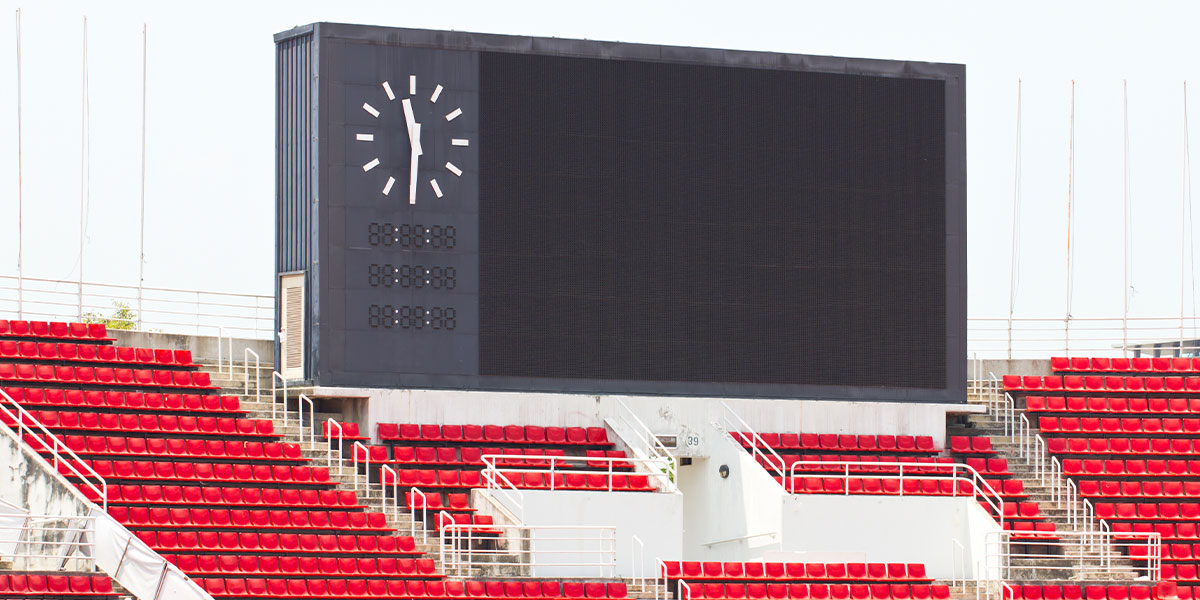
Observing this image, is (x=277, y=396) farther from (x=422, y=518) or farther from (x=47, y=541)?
(x=47, y=541)

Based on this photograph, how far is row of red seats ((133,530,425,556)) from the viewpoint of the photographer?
2361 centimetres

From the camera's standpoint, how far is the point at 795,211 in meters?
28.6

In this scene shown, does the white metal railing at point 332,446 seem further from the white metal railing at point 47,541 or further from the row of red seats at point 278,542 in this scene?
the white metal railing at point 47,541

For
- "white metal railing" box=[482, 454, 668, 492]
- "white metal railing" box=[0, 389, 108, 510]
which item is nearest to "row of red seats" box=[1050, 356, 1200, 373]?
"white metal railing" box=[482, 454, 668, 492]

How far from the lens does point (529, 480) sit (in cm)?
2650

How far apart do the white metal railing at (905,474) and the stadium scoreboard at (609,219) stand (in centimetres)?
97

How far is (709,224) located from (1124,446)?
6.58 metres

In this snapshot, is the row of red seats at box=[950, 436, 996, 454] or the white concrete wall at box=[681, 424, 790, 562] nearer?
the white concrete wall at box=[681, 424, 790, 562]

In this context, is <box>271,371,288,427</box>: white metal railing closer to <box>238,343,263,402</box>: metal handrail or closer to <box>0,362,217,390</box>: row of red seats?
<box>238,343,263,402</box>: metal handrail

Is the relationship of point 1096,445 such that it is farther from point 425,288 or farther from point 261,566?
point 261,566

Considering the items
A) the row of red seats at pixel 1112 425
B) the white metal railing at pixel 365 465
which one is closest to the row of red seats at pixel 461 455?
the white metal railing at pixel 365 465

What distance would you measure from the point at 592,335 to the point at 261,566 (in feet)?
19.5

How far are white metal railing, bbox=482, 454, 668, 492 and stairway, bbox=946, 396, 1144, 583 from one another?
4465 millimetres

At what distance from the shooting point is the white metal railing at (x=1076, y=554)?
2702cm
